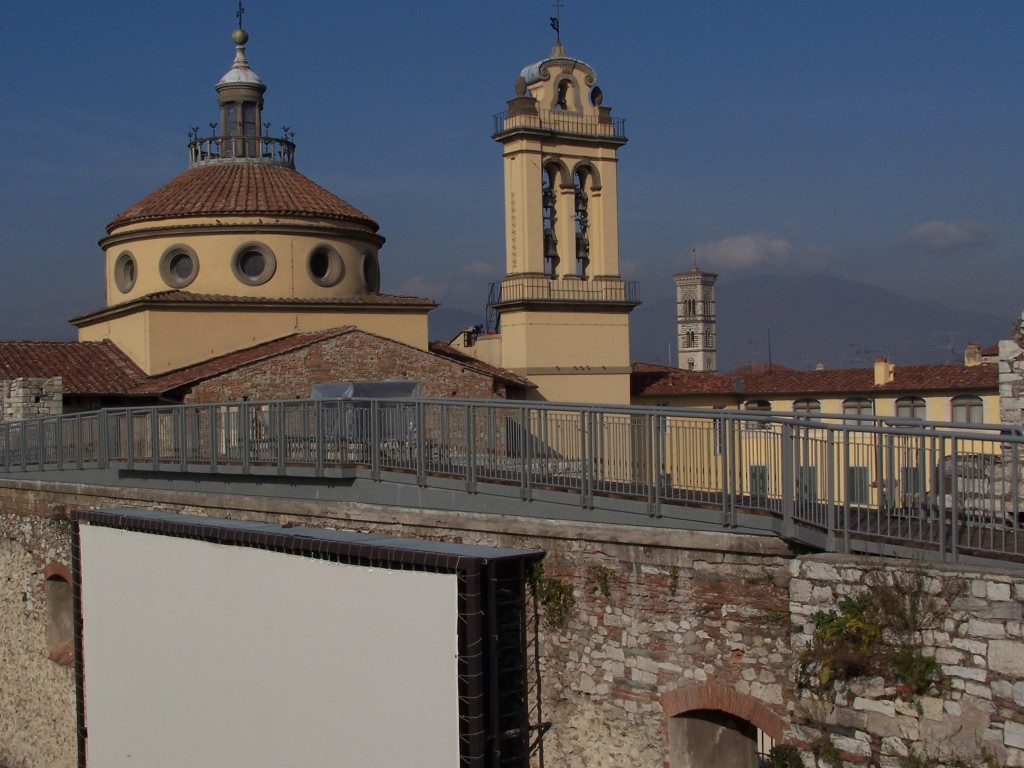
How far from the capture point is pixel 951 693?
834cm

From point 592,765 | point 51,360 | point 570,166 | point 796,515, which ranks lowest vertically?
point 592,765

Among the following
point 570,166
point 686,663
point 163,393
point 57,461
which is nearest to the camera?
point 686,663

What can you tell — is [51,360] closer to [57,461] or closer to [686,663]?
[57,461]

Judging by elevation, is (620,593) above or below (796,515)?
below

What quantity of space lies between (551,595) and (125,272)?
23.2m

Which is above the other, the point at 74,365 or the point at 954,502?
the point at 74,365

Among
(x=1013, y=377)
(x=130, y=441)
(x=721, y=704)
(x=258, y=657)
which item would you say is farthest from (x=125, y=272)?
(x=721, y=704)

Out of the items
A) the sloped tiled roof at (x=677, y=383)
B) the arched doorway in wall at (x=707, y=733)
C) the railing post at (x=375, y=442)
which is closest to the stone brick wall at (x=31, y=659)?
the railing post at (x=375, y=442)

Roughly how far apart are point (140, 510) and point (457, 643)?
7616 mm

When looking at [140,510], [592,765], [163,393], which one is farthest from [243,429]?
[163,393]

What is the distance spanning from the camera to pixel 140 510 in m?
16.9

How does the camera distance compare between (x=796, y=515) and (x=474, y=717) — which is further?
(x=474, y=717)

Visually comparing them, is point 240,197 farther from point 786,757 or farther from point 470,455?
point 786,757

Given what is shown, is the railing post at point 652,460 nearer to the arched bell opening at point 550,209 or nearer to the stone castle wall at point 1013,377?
the stone castle wall at point 1013,377
